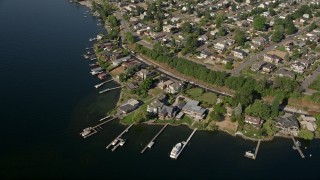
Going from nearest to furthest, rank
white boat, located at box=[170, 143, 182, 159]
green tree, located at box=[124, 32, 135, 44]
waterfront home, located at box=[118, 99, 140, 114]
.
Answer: white boat, located at box=[170, 143, 182, 159], waterfront home, located at box=[118, 99, 140, 114], green tree, located at box=[124, 32, 135, 44]

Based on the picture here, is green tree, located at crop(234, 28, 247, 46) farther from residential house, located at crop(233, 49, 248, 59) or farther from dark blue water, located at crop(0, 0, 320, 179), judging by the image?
dark blue water, located at crop(0, 0, 320, 179)

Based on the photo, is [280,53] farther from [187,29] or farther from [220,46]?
[187,29]

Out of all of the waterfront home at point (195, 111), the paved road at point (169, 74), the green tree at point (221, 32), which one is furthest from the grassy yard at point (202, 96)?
the green tree at point (221, 32)

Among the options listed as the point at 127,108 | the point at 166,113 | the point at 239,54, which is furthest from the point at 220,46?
the point at 127,108

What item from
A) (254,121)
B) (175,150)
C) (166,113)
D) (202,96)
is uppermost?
(166,113)

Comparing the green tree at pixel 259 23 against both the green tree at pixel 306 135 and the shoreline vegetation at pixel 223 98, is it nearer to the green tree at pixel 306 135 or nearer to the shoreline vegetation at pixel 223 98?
the shoreline vegetation at pixel 223 98

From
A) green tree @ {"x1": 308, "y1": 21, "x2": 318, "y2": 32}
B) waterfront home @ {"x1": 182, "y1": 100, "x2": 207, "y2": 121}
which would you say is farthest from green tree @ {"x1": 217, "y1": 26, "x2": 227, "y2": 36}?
waterfront home @ {"x1": 182, "y1": 100, "x2": 207, "y2": 121}
